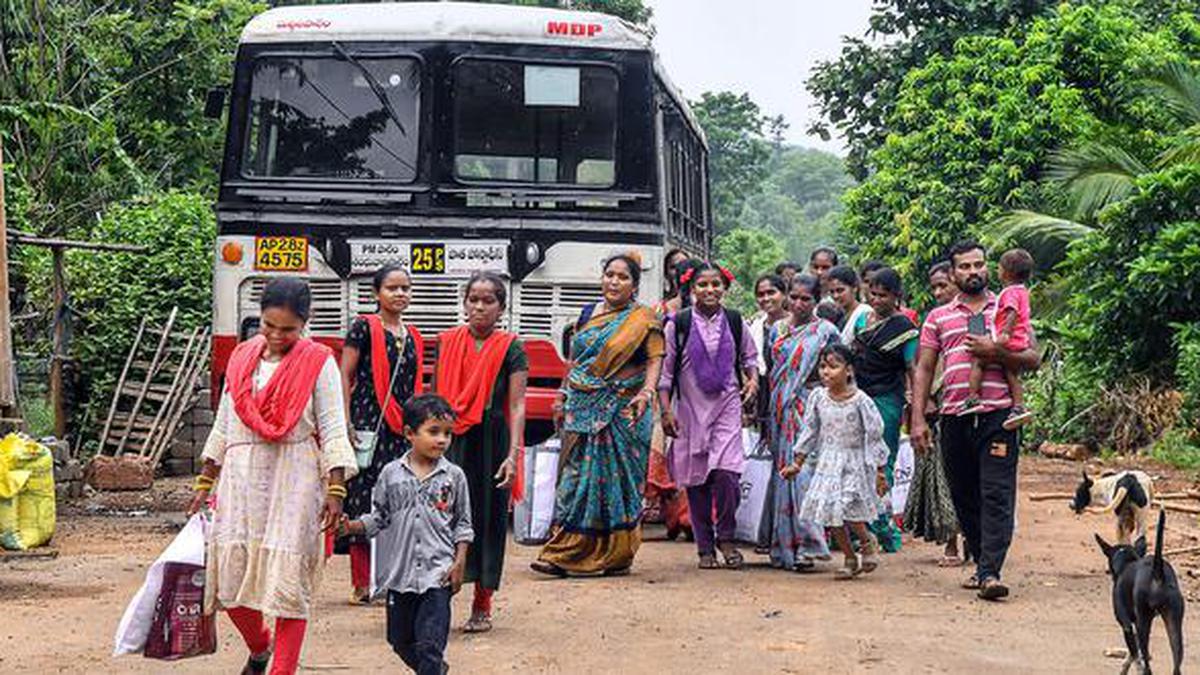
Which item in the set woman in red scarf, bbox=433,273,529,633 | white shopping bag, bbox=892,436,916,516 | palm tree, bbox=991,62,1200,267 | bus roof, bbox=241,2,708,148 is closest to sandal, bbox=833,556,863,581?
white shopping bag, bbox=892,436,916,516

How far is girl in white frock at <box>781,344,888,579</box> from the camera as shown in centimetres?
896

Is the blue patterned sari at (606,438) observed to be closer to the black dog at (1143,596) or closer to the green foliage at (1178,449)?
the black dog at (1143,596)

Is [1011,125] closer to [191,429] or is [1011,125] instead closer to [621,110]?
[191,429]

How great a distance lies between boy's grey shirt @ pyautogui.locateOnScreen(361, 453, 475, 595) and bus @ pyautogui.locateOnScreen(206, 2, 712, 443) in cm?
467

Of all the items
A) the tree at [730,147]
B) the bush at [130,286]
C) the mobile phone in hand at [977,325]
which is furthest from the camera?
the tree at [730,147]

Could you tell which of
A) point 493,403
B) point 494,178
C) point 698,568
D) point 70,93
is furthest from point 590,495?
point 70,93

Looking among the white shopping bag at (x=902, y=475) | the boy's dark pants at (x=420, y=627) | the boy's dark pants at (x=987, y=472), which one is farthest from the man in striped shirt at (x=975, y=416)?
the boy's dark pants at (x=420, y=627)

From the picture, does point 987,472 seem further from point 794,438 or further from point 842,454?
point 794,438

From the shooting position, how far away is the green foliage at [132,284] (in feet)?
53.5

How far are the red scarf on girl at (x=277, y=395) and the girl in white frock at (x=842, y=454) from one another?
13.0 ft

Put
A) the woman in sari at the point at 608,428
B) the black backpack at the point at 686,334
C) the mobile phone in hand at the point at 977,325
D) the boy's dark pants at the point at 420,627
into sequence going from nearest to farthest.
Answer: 1. the boy's dark pants at the point at 420,627
2. the mobile phone in hand at the point at 977,325
3. the woman in sari at the point at 608,428
4. the black backpack at the point at 686,334

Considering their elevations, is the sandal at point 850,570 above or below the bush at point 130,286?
below

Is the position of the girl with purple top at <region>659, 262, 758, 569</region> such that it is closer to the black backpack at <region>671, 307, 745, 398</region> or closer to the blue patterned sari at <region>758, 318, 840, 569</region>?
the black backpack at <region>671, 307, 745, 398</region>

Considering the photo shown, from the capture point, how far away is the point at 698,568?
9.45 meters
